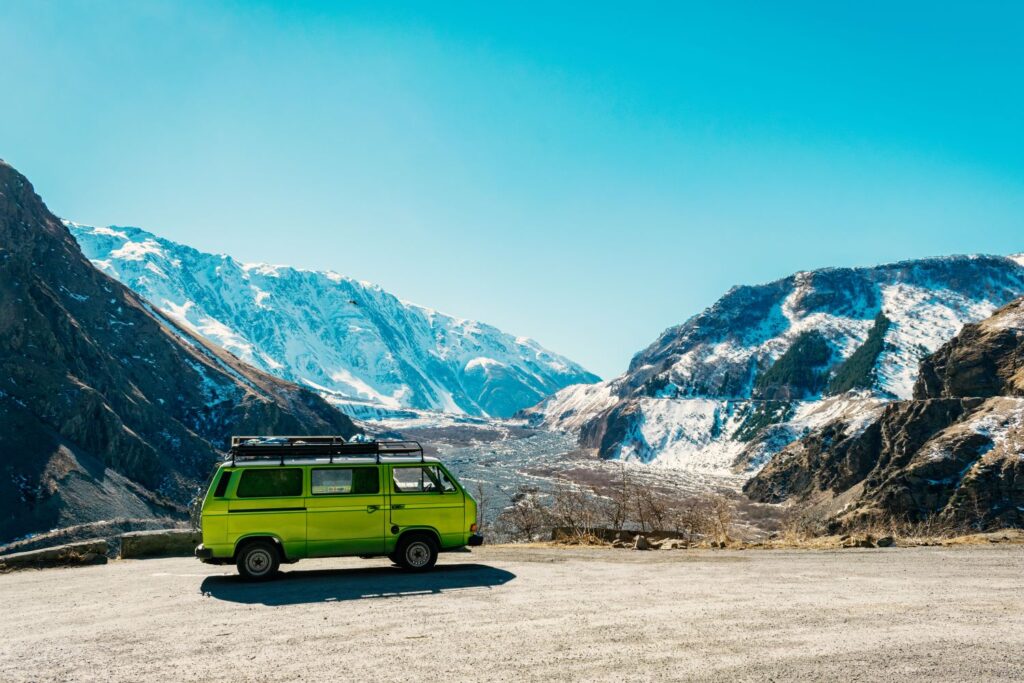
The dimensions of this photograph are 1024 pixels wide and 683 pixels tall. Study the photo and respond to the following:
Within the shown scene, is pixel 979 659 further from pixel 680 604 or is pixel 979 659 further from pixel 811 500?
pixel 811 500

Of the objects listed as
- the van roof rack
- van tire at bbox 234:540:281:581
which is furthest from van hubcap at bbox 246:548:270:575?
the van roof rack

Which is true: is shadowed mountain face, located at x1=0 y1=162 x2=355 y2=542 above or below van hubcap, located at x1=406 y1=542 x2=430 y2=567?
above

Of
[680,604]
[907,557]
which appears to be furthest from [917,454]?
[680,604]

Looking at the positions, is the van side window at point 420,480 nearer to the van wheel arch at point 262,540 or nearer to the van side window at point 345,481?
the van side window at point 345,481

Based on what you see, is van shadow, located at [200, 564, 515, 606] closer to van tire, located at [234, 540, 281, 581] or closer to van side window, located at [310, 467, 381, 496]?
van tire, located at [234, 540, 281, 581]

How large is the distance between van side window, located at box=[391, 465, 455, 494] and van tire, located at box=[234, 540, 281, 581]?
10.6 ft

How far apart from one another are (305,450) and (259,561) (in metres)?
2.81

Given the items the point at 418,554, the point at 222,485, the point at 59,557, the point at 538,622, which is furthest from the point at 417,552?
the point at 59,557

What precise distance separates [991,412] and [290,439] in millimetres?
88157

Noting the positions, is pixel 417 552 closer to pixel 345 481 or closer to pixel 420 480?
pixel 420 480

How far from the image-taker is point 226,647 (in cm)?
1107

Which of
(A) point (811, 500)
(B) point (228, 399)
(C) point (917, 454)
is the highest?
(B) point (228, 399)

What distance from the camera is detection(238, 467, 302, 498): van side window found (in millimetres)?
16625

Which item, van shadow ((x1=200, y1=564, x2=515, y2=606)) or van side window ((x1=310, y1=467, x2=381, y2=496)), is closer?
van shadow ((x1=200, y1=564, x2=515, y2=606))
